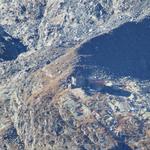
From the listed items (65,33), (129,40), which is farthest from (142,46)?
(65,33)

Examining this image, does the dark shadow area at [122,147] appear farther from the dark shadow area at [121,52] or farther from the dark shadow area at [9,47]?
the dark shadow area at [9,47]

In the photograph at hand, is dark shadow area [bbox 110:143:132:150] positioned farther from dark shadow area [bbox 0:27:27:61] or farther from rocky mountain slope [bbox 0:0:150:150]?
dark shadow area [bbox 0:27:27:61]

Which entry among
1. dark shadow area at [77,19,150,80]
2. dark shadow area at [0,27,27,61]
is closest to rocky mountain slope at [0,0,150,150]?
dark shadow area at [0,27,27,61]

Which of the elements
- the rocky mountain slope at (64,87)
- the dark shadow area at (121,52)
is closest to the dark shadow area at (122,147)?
the rocky mountain slope at (64,87)

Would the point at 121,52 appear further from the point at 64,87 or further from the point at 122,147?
the point at 122,147

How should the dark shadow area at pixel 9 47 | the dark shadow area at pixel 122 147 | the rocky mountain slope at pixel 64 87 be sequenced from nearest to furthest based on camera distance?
the dark shadow area at pixel 122 147 < the rocky mountain slope at pixel 64 87 < the dark shadow area at pixel 9 47

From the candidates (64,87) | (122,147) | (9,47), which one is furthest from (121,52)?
(122,147)
